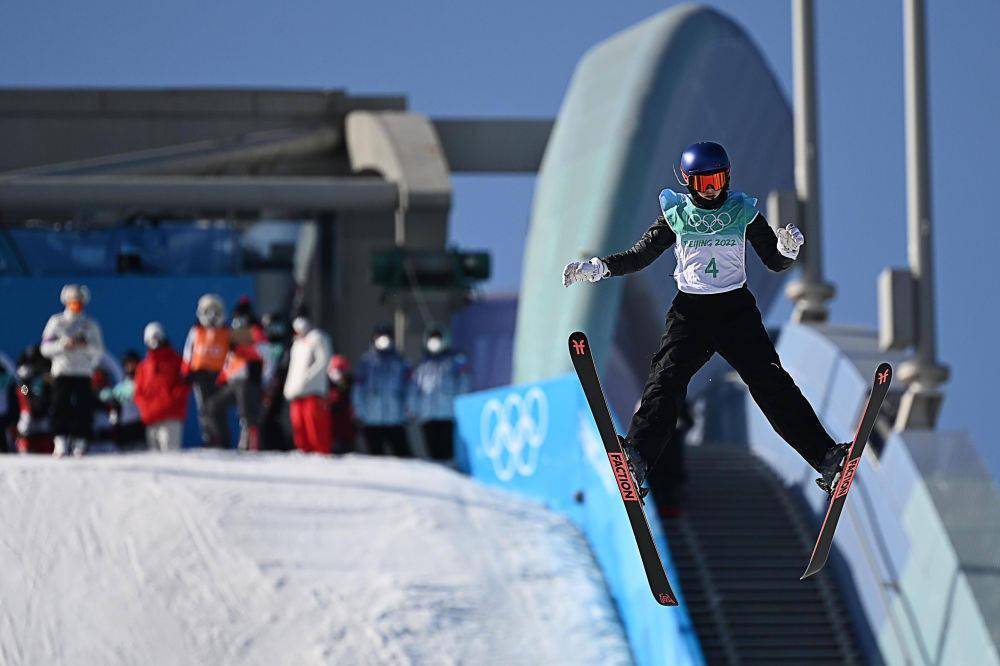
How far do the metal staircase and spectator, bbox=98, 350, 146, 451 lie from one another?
545 cm

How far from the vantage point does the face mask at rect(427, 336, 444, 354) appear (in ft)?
57.6

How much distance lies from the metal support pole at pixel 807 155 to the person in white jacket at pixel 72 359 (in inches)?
228

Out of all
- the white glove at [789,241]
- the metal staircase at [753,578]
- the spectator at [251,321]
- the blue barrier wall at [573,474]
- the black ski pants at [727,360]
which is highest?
the white glove at [789,241]

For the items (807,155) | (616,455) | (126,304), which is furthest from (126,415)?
(616,455)

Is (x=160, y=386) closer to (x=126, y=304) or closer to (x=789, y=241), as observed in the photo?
(x=126, y=304)

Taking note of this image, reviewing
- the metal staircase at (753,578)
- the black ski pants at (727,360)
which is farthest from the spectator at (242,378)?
the black ski pants at (727,360)

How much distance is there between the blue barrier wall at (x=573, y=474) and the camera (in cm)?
1264

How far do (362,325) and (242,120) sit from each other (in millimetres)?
6395

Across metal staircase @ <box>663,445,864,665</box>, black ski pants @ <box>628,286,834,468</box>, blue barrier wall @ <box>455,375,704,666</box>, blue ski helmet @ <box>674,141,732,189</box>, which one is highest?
blue ski helmet @ <box>674,141,732,189</box>

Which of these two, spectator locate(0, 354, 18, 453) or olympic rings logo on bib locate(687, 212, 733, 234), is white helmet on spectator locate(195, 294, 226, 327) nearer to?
spectator locate(0, 354, 18, 453)

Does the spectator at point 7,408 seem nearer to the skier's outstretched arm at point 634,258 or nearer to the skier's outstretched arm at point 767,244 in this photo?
the skier's outstretched arm at point 634,258

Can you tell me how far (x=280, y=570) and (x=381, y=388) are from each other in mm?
3613

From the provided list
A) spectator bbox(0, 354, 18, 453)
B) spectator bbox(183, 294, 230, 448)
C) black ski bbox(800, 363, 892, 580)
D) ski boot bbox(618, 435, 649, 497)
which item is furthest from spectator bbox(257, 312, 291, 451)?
black ski bbox(800, 363, 892, 580)

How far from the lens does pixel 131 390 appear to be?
17797mm
